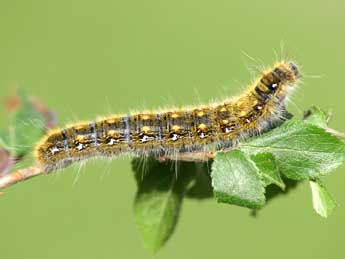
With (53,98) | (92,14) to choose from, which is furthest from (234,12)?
(53,98)

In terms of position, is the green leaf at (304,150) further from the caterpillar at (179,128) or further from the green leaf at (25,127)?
the green leaf at (25,127)

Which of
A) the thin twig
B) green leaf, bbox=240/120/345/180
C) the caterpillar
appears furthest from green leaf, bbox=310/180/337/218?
the thin twig

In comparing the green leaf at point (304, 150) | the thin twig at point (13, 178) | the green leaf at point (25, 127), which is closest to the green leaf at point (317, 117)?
the green leaf at point (304, 150)

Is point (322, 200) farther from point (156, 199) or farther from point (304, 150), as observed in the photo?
point (156, 199)

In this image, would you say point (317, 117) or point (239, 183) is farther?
point (317, 117)

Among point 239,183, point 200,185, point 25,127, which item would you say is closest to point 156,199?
point 200,185
